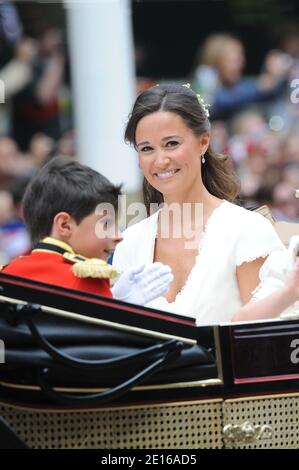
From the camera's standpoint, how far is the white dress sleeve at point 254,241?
9.80ft

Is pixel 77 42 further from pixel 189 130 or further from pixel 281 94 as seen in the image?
pixel 189 130

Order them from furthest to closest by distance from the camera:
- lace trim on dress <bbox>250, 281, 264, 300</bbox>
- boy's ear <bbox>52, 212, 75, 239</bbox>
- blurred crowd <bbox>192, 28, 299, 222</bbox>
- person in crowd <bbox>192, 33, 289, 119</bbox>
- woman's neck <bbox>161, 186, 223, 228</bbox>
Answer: person in crowd <bbox>192, 33, 289, 119</bbox> → blurred crowd <bbox>192, 28, 299, 222</bbox> → woman's neck <bbox>161, 186, 223, 228</bbox> → lace trim on dress <bbox>250, 281, 264, 300</bbox> → boy's ear <bbox>52, 212, 75, 239</bbox>

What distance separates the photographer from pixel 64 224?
280 cm

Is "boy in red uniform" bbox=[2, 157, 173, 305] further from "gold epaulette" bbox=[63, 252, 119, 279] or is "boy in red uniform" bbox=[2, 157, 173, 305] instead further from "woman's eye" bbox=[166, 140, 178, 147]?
"woman's eye" bbox=[166, 140, 178, 147]

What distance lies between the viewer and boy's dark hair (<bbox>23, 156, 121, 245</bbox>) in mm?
2803

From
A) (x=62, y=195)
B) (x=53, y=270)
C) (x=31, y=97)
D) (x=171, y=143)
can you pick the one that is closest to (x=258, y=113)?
(x=31, y=97)

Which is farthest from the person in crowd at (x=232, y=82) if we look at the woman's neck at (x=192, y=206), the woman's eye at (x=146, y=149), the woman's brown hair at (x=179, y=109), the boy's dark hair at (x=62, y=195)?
the boy's dark hair at (x=62, y=195)

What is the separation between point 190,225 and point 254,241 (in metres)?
0.25

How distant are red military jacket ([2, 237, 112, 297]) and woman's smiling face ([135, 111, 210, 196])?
0.45m

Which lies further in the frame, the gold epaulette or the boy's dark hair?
the boy's dark hair

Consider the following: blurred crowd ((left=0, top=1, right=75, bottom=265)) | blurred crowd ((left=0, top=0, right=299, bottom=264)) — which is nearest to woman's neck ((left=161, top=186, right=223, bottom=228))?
blurred crowd ((left=0, top=0, right=299, bottom=264))

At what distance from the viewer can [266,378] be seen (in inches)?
106

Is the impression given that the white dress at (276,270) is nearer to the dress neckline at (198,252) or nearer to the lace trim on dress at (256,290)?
the lace trim on dress at (256,290)
